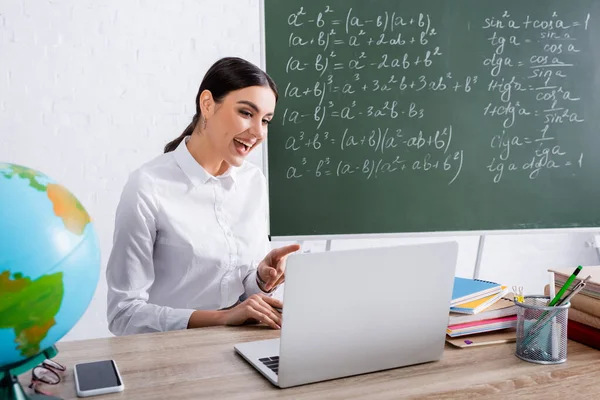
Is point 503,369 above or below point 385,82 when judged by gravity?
below

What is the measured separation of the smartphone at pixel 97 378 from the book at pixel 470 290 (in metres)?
0.65

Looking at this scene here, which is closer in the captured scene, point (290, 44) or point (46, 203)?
point (46, 203)

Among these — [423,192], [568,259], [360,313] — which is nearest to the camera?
[360,313]

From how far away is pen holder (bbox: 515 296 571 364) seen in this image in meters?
0.97

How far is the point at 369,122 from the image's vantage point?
6.24 ft

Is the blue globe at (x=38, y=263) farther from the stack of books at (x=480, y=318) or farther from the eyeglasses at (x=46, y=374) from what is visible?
the stack of books at (x=480, y=318)

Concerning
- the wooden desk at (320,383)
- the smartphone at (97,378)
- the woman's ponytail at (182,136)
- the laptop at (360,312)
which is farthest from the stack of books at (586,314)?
the woman's ponytail at (182,136)

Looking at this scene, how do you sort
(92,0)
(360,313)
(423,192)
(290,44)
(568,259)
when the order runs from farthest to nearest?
1. (568,259)
2. (92,0)
3. (423,192)
4. (290,44)
5. (360,313)

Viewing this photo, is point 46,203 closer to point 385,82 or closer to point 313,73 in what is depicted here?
point 313,73

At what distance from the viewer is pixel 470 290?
118 centimetres

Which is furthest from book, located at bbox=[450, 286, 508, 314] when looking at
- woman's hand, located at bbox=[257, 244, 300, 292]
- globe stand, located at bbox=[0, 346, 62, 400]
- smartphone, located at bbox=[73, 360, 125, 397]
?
globe stand, located at bbox=[0, 346, 62, 400]

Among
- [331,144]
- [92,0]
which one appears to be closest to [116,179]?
[92,0]

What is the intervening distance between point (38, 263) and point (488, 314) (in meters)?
0.83

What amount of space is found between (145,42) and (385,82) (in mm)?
1163
